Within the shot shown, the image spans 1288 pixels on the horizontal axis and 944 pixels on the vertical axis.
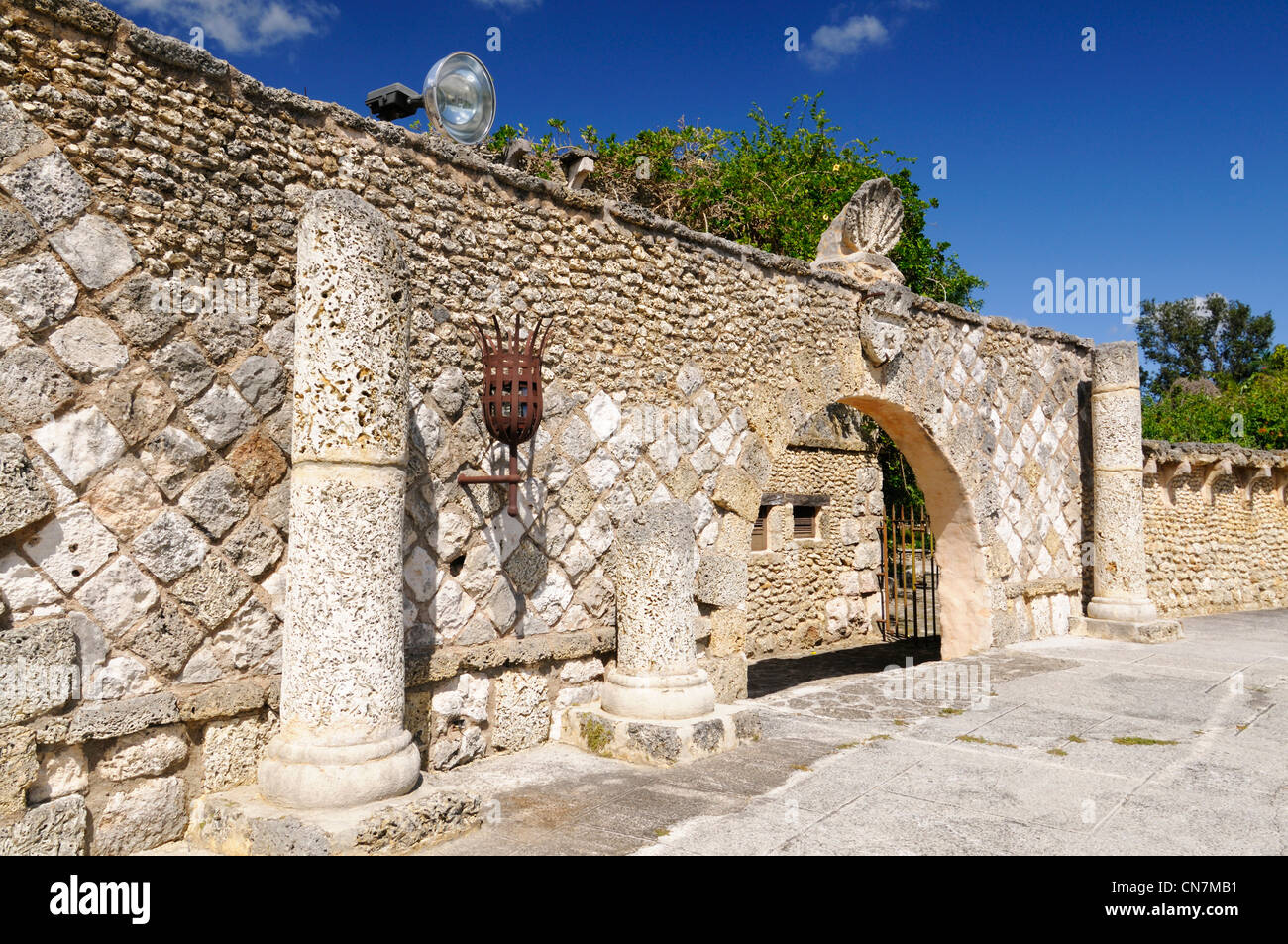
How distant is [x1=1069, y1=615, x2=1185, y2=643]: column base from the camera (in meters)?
8.29

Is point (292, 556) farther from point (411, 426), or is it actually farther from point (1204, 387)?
point (1204, 387)

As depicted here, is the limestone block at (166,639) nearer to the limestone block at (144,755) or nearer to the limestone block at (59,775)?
the limestone block at (144,755)

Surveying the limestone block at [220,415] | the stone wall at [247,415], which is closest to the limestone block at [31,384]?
the stone wall at [247,415]

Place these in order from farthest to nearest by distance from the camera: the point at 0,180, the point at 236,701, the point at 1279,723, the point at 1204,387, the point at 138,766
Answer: the point at 1204,387, the point at 1279,723, the point at 236,701, the point at 138,766, the point at 0,180

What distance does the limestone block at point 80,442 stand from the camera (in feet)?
9.96

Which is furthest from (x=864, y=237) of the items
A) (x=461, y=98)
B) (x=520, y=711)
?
(x=520, y=711)

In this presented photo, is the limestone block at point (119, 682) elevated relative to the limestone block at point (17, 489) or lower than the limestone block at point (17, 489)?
lower

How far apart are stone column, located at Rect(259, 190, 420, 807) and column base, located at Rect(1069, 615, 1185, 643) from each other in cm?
737

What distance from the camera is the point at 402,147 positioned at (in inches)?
165

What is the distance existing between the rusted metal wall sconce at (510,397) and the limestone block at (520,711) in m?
0.87

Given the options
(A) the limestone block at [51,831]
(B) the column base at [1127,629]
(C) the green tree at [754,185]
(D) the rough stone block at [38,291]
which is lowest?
(B) the column base at [1127,629]
